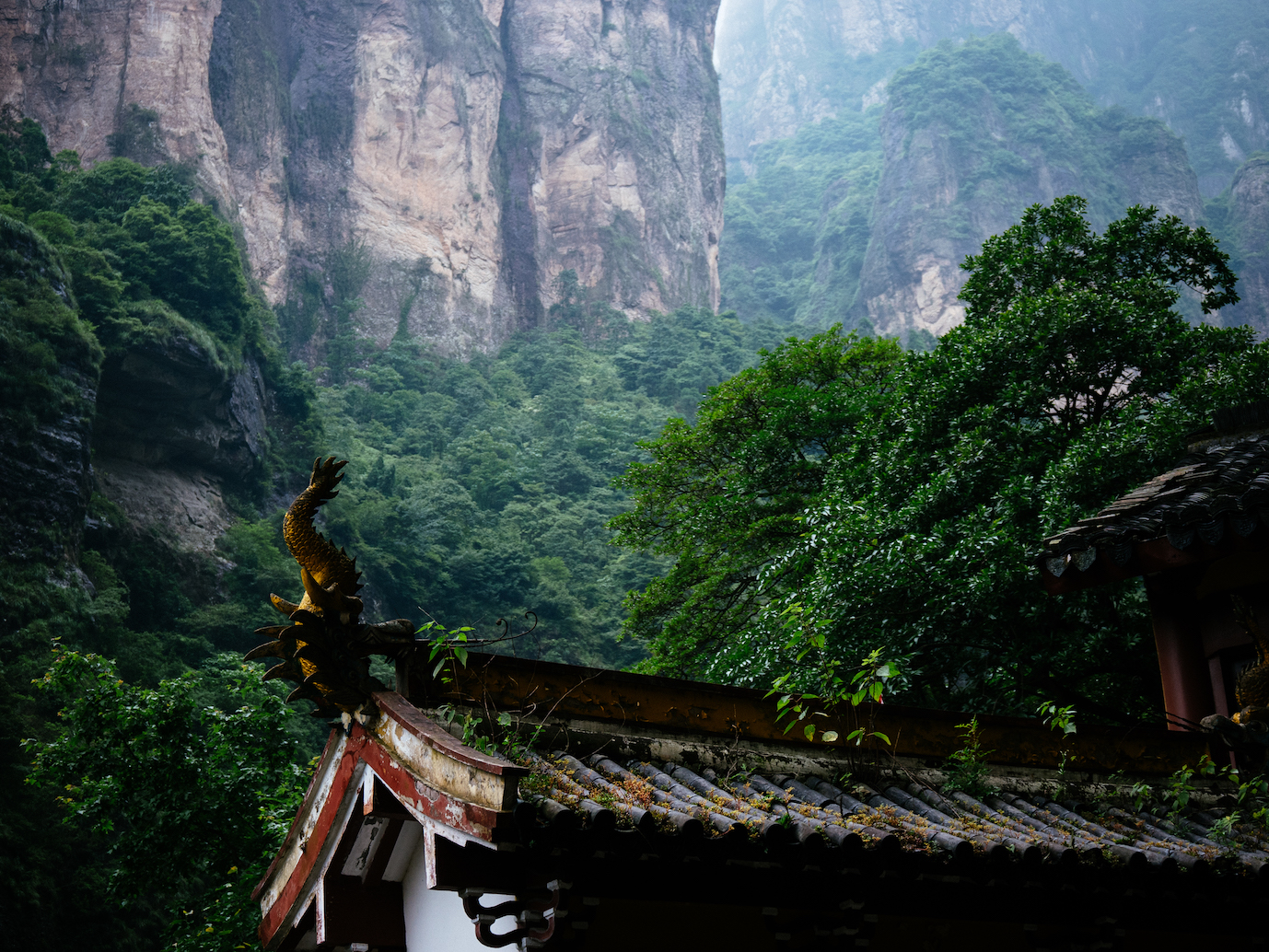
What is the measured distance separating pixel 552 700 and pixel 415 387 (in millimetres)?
61249

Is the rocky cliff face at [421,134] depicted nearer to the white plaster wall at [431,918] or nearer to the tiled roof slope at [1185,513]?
the tiled roof slope at [1185,513]

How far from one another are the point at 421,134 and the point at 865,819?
71472 mm

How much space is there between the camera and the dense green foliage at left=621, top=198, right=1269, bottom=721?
11844 millimetres

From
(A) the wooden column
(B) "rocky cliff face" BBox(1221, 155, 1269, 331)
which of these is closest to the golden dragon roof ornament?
(A) the wooden column

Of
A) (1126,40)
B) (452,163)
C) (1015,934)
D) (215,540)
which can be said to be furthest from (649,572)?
(1126,40)

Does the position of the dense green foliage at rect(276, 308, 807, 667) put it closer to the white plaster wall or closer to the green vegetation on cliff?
the green vegetation on cliff

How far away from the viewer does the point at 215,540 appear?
40.4 meters

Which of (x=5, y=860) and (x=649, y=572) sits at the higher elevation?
(x=649, y=572)

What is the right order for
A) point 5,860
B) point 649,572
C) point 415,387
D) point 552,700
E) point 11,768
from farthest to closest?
point 415,387 → point 649,572 → point 11,768 → point 5,860 → point 552,700

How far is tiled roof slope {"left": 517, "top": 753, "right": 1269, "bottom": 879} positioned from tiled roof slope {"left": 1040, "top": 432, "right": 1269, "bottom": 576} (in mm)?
1768

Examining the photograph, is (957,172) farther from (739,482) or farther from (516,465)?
(739,482)

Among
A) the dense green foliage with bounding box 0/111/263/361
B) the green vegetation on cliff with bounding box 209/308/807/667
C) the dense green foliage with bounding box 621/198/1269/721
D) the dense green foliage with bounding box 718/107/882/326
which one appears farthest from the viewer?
the dense green foliage with bounding box 718/107/882/326

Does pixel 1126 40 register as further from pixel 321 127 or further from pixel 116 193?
pixel 116 193

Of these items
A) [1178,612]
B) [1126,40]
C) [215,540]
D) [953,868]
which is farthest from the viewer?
[1126,40]
